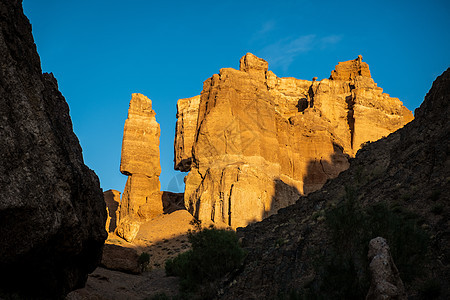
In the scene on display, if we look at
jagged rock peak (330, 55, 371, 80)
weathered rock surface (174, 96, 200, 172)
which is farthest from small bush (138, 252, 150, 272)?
jagged rock peak (330, 55, 371, 80)

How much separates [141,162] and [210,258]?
122 ft

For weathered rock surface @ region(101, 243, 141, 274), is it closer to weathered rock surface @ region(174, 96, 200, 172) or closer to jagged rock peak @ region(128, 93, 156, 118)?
weathered rock surface @ region(174, 96, 200, 172)

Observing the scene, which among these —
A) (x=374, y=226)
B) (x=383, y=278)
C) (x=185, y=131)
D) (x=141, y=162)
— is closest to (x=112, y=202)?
(x=141, y=162)

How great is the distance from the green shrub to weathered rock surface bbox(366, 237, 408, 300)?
14215mm

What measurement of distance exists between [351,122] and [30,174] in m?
61.8

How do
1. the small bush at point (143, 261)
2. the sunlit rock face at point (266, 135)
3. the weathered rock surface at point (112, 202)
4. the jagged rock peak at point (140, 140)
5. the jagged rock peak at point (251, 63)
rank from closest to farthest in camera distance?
the small bush at point (143, 261) → the sunlit rock face at point (266, 135) → the jagged rock peak at point (140, 140) → the jagged rock peak at point (251, 63) → the weathered rock surface at point (112, 202)

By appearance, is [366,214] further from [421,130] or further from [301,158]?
[301,158]

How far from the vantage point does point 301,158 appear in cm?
5891

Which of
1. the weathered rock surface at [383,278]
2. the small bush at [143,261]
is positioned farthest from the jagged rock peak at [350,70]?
the weathered rock surface at [383,278]

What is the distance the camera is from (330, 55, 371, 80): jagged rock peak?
74.1 metres

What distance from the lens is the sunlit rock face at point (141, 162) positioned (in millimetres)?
57156

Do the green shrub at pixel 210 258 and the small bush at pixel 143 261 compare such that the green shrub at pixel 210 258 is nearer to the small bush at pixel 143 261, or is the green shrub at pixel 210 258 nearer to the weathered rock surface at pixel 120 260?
the weathered rock surface at pixel 120 260

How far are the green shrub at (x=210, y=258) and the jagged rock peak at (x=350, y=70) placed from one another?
5418 centimetres

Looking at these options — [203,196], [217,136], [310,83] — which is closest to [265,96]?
[217,136]
